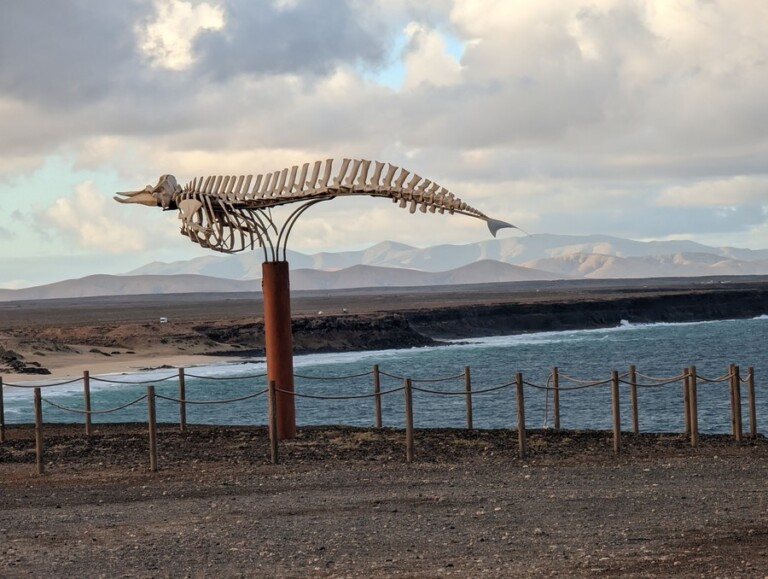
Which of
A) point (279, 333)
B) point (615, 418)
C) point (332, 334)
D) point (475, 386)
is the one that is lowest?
point (475, 386)

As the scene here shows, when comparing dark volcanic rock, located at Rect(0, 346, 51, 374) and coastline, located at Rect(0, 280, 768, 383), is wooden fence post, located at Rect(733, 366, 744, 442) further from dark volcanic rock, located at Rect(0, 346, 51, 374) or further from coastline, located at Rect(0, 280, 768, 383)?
dark volcanic rock, located at Rect(0, 346, 51, 374)

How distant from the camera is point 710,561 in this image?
10.7 meters

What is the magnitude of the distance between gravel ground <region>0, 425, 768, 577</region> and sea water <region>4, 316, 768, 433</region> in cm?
131

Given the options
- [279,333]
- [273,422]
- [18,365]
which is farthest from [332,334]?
[273,422]

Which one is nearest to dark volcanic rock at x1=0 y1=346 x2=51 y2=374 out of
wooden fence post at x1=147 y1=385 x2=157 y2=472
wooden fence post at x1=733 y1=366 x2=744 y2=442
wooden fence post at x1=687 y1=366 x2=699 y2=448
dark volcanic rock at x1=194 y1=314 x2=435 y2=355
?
dark volcanic rock at x1=194 y1=314 x2=435 y2=355

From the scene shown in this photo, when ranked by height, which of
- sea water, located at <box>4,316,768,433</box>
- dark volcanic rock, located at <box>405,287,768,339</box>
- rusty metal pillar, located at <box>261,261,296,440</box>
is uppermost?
rusty metal pillar, located at <box>261,261,296,440</box>

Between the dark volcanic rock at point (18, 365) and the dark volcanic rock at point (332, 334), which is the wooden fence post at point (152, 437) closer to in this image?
the dark volcanic rock at point (18, 365)

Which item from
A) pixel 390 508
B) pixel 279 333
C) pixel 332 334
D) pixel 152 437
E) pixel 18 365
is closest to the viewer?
pixel 390 508

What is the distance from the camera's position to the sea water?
3077cm

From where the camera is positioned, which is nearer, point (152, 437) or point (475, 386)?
point (152, 437)

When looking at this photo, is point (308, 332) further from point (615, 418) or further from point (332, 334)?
point (615, 418)

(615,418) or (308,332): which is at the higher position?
(615,418)

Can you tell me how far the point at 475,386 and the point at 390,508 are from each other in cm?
2888

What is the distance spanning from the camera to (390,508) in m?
14.0
